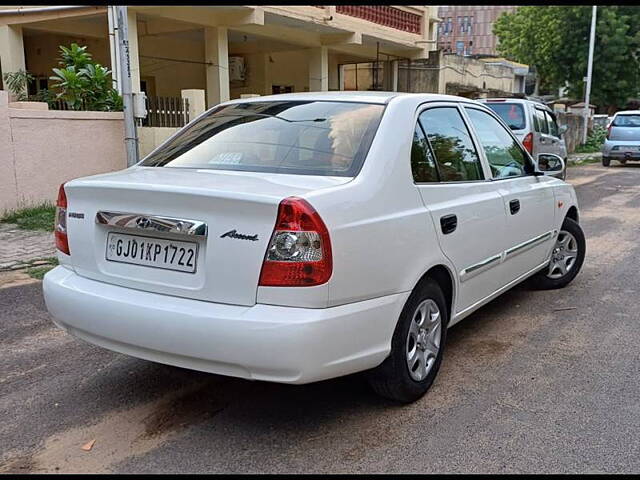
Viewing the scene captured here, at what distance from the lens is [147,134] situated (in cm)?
1070

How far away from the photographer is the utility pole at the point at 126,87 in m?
8.47

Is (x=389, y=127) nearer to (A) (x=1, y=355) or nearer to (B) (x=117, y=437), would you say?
(B) (x=117, y=437)

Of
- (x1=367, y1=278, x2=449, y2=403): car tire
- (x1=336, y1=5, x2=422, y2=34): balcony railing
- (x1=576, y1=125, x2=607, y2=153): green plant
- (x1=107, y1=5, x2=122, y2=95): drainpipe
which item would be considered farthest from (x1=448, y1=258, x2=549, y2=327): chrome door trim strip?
(x1=576, y1=125, x2=607, y2=153): green plant

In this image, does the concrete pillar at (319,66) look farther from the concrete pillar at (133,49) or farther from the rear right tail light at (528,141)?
the rear right tail light at (528,141)

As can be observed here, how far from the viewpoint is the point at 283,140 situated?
3656 mm

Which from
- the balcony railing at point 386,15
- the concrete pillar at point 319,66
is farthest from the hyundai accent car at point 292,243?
the concrete pillar at point 319,66

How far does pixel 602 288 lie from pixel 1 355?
501cm

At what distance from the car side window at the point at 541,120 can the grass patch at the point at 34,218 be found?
28.4 feet

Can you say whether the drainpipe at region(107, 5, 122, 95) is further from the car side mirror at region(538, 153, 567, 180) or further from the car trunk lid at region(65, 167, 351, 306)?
the car trunk lid at region(65, 167, 351, 306)

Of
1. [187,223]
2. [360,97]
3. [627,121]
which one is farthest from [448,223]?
[627,121]

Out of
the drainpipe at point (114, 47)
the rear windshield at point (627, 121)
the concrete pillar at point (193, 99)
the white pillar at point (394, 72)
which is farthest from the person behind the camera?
the white pillar at point (394, 72)

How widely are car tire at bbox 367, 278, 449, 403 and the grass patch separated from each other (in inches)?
244

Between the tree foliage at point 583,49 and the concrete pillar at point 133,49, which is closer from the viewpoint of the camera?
the concrete pillar at point 133,49

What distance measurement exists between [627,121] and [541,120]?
9775 mm
